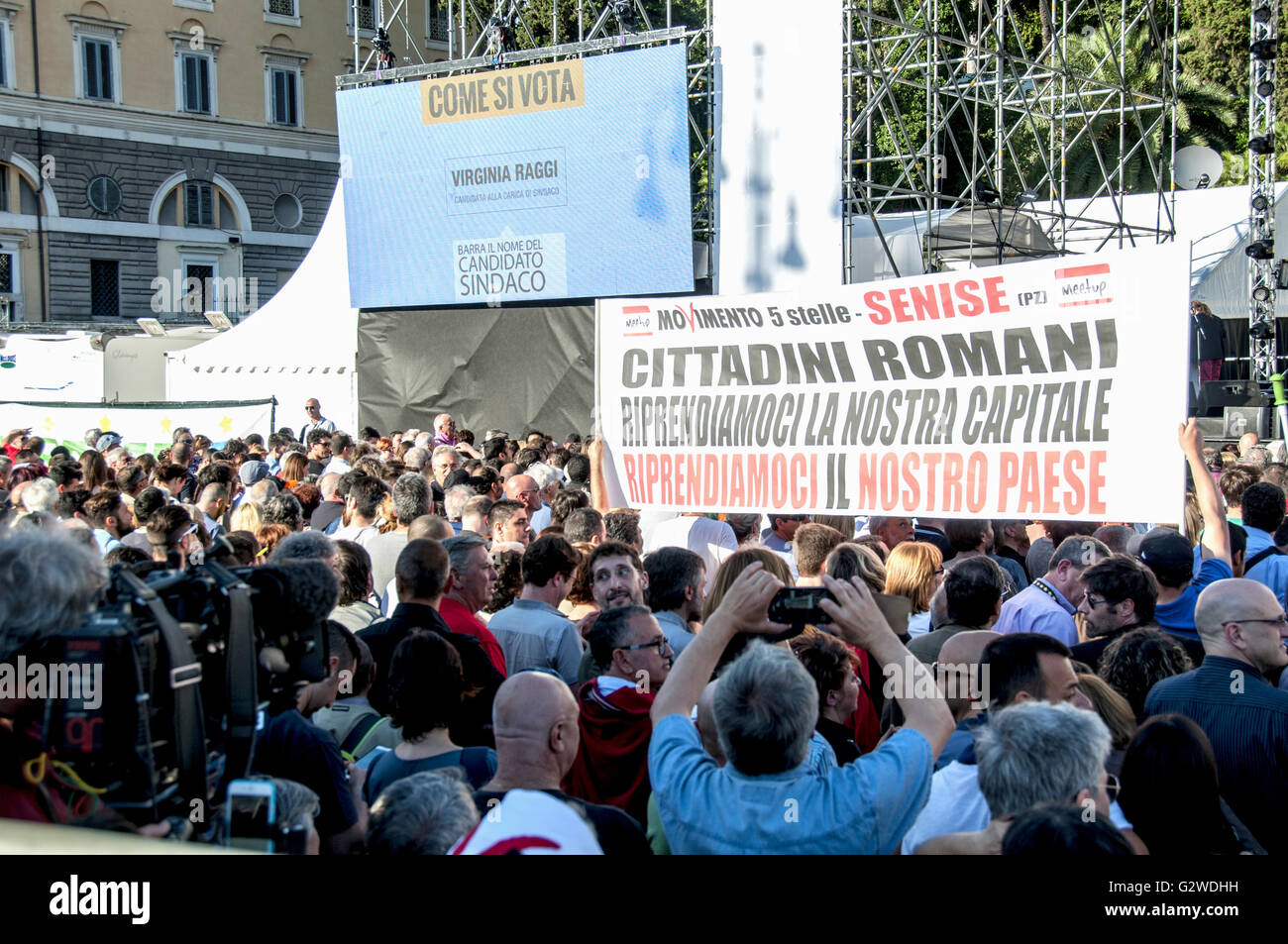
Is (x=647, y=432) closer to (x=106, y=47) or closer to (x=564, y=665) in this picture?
(x=564, y=665)

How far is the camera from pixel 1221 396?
16375mm

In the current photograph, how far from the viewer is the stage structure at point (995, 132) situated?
44.1 ft

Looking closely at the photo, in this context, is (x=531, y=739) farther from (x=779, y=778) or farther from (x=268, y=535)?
(x=268, y=535)

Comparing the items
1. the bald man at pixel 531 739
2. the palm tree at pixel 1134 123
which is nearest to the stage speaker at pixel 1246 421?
the bald man at pixel 531 739

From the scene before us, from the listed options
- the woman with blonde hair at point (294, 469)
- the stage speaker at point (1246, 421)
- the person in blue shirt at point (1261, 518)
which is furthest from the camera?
the stage speaker at point (1246, 421)

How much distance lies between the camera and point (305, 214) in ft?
148

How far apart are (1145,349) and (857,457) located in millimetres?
1370

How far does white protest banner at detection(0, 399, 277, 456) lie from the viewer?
13.7 m

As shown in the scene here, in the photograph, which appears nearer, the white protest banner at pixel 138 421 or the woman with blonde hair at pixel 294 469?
the woman with blonde hair at pixel 294 469

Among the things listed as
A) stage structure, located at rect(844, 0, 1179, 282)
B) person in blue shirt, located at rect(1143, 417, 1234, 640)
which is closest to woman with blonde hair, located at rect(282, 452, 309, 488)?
stage structure, located at rect(844, 0, 1179, 282)

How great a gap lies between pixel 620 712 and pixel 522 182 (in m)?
13.3

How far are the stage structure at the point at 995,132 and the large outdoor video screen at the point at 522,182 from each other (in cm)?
248

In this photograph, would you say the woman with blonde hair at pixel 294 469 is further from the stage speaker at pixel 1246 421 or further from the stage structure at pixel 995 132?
the stage speaker at pixel 1246 421

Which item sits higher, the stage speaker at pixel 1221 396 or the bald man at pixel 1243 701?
the stage speaker at pixel 1221 396
